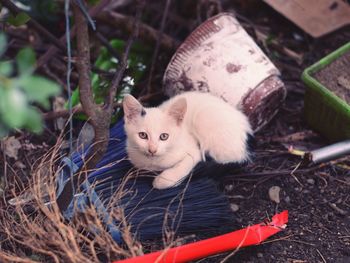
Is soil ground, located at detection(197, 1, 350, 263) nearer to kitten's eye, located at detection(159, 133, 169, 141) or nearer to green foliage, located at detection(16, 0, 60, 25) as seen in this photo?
kitten's eye, located at detection(159, 133, 169, 141)

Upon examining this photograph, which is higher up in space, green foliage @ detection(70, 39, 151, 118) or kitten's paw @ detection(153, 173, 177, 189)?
green foliage @ detection(70, 39, 151, 118)

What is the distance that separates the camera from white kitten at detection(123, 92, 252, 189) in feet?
5.53

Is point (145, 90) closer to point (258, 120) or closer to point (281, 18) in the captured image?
point (258, 120)

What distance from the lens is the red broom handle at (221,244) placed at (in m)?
1.52

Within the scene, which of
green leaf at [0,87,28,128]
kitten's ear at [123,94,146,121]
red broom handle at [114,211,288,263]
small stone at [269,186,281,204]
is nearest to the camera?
green leaf at [0,87,28,128]

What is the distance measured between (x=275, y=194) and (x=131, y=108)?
592 millimetres

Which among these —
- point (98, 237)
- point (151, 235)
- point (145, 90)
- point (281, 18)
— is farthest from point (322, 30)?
point (98, 237)

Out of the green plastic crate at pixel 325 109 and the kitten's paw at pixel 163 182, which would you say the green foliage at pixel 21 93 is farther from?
the green plastic crate at pixel 325 109

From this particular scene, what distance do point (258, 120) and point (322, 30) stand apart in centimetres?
69

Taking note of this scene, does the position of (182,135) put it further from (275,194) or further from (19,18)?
(19,18)

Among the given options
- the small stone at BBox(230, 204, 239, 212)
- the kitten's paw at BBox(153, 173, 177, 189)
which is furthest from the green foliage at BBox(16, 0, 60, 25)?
the small stone at BBox(230, 204, 239, 212)

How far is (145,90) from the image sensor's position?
7.63 feet

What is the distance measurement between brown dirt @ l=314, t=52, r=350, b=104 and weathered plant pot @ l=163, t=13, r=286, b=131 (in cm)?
18

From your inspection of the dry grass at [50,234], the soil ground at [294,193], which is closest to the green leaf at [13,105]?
the dry grass at [50,234]
